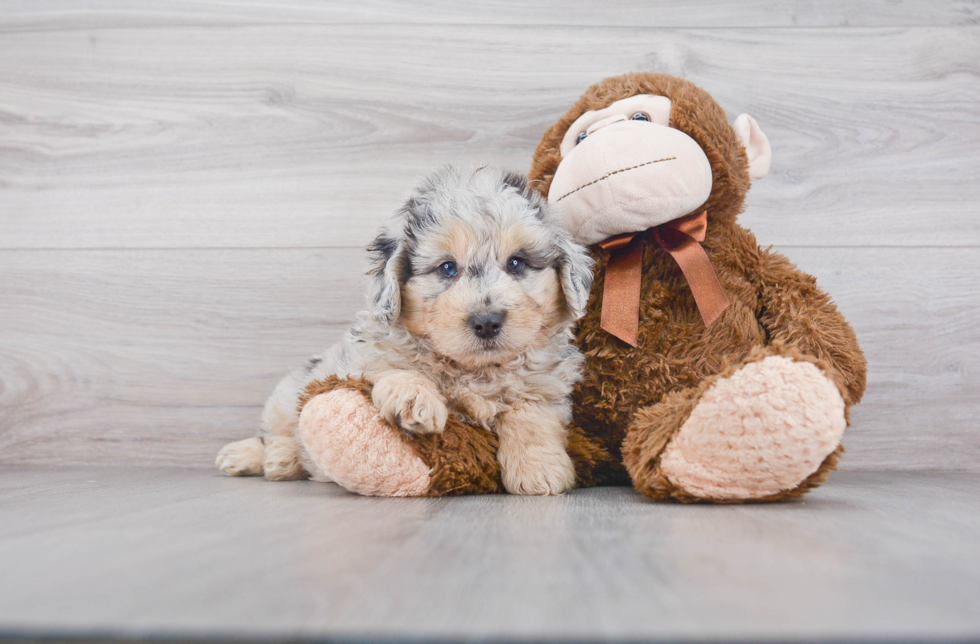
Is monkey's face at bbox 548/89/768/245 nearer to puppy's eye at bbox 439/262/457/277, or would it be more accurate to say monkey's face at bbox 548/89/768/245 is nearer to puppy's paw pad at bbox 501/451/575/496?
puppy's eye at bbox 439/262/457/277

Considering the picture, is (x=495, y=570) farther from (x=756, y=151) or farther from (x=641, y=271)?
(x=756, y=151)

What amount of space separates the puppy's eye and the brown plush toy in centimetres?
27

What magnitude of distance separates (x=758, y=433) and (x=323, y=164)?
1390 millimetres

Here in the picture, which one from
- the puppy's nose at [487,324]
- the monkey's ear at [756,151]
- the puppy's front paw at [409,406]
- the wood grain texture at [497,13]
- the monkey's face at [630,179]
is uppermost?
the wood grain texture at [497,13]

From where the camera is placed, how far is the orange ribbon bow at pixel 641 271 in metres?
1.35

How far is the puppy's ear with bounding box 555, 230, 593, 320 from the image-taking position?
1.34 meters

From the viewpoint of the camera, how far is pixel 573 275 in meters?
1.35

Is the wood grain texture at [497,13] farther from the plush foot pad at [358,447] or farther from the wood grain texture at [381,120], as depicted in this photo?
the plush foot pad at [358,447]

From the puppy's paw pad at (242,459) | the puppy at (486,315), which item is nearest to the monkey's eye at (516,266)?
the puppy at (486,315)

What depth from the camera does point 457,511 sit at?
1.10m

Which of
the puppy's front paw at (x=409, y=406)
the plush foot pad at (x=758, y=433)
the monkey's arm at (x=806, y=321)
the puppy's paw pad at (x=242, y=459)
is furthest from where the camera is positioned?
the puppy's paw pad at (x=242, y=459)

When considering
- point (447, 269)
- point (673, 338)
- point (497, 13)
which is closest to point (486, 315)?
point (447, 269)

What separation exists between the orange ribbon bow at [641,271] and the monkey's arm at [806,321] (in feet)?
0.35

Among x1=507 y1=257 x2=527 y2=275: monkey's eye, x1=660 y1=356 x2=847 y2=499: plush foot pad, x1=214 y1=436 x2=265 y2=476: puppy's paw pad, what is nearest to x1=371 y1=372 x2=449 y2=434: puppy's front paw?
x1=507 y1=257 x2=527 y2=275: monkey's eye
